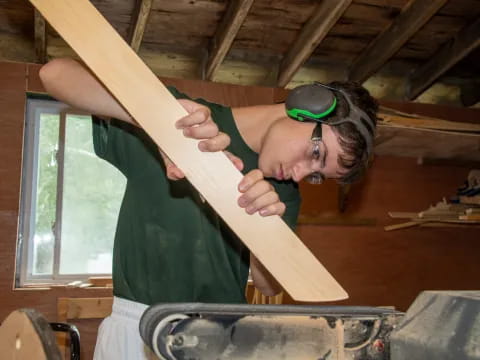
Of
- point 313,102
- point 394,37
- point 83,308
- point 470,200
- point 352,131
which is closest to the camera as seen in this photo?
point 313,102

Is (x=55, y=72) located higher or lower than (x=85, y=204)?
lower

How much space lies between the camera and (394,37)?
3514mm

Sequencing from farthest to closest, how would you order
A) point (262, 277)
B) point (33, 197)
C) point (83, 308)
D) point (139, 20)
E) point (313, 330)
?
point (33, 197), point (83, 308), point (139, 20), point (262, 277), point (313, 330)

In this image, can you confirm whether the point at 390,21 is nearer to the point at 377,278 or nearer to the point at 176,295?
the point at 377,278

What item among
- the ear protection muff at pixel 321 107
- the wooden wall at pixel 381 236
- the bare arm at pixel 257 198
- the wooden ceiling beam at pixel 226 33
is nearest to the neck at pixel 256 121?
the ear protection muff at pixel 321 107

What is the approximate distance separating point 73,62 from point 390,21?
2726 mm

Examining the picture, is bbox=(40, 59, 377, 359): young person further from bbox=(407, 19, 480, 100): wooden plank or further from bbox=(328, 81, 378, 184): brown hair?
→ bbox=(407, 19, 480, 100): wooden plank

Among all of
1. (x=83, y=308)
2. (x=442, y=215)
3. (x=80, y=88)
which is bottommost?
(x=83, y=308)

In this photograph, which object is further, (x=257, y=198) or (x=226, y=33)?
(x=226, y=33)

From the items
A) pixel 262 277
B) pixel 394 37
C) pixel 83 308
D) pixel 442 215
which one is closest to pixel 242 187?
pixel 262 277

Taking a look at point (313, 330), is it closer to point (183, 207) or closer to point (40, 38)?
point (183, 207)

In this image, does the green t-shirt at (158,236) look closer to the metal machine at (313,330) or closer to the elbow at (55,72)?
the elbow at (55,72)

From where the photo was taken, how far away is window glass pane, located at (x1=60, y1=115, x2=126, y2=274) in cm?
350

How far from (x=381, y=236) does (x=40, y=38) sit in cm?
250
